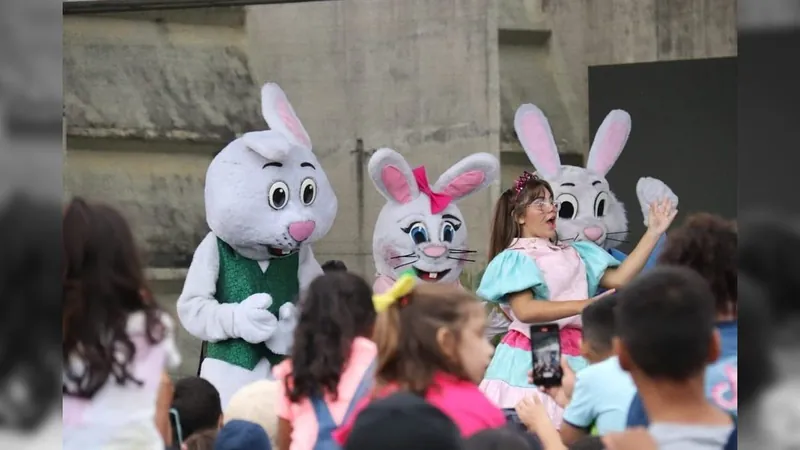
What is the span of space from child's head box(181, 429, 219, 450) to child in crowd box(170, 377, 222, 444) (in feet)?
0.04

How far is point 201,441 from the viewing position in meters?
3.39

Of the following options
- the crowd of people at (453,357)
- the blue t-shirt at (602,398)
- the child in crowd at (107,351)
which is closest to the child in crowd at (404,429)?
the crowd of people at (453,357)

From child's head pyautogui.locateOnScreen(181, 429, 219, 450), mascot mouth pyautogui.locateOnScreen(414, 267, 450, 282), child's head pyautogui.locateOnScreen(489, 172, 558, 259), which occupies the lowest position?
child's head pyautogui.locateOnScreen(181, 429, 219, 450)

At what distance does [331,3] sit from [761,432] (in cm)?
187

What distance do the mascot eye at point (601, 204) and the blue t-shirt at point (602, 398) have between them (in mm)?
765

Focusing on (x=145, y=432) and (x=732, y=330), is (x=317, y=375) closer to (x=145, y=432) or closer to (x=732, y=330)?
(x=145, y=432)

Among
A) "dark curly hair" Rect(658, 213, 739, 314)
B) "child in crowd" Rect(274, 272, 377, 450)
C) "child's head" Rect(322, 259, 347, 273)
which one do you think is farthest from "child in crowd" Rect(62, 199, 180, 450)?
"dark curly hair" Rect(658, 213, 739, 314)

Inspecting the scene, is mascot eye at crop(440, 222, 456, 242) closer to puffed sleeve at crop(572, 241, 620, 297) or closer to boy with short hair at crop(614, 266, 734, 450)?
puffed sleeve at crop(572, 241, 620, 297)

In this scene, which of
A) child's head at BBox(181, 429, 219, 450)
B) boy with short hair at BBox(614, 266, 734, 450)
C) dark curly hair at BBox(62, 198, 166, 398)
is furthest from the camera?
child's head at BBox(181, 429, 219, 450)

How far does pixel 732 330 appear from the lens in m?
2.88

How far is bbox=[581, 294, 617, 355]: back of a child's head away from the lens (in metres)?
3.19

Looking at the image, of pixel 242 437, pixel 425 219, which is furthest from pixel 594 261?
pixel 242 437

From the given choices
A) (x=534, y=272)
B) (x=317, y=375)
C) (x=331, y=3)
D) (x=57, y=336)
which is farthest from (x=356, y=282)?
(x=331, y=3)

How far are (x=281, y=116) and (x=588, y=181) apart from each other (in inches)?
35.8
